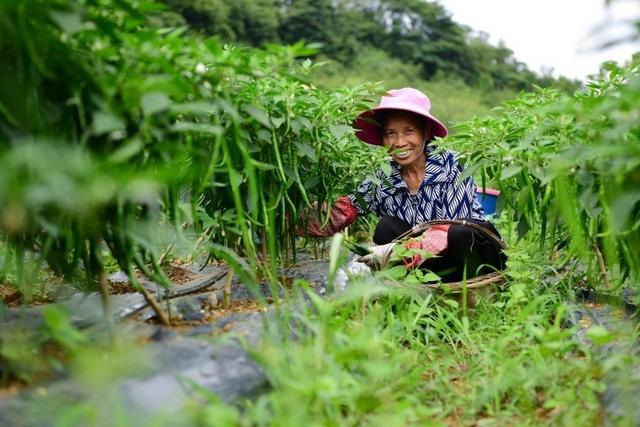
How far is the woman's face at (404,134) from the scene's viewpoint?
261 cm

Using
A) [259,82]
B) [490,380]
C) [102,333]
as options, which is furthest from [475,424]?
[259,82]

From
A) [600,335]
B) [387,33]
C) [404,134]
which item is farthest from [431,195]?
[387,33]

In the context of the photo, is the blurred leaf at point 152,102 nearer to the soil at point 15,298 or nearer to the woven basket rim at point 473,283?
the soil at point 15,298

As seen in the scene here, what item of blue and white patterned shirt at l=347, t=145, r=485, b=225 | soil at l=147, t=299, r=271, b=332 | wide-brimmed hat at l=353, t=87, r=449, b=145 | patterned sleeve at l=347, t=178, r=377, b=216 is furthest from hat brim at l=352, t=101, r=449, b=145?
soil at l=147, t=299, r=271, b=332

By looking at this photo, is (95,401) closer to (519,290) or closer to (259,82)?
(259,82)

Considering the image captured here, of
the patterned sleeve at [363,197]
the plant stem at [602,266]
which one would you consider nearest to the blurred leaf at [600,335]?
the plant stem at [602,266]

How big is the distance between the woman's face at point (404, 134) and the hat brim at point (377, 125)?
49 millimetres

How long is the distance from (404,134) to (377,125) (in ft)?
0.38

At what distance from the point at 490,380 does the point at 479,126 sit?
81cm

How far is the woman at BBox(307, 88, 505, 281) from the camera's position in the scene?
2471 millimetres

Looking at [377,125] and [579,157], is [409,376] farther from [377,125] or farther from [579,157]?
[377,125]

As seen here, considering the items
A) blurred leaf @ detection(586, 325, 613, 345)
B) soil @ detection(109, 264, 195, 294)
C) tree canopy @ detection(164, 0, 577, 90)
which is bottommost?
soil @ detection(109, 264, 195, 294)

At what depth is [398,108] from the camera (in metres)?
2.52

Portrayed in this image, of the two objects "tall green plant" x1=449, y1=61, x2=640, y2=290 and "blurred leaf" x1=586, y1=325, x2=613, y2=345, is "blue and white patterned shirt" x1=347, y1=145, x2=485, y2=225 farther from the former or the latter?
"blurred leaf" x1=586, y1=325, x2=613, y2=345
